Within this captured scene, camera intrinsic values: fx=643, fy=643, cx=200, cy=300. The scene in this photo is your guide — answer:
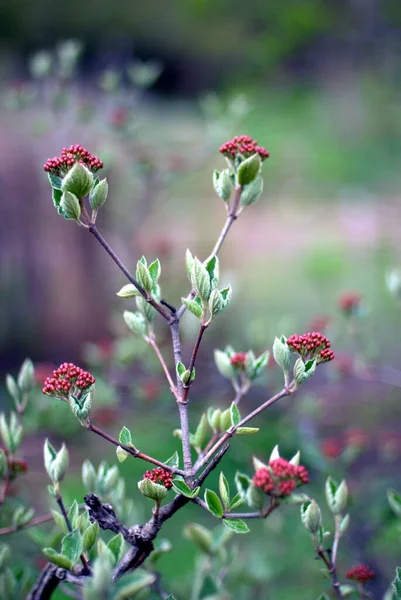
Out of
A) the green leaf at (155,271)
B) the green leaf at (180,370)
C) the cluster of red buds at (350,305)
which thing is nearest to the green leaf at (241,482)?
the green leaf at (180,370)

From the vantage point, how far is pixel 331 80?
8508 millimetres

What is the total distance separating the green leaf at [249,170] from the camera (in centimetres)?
68

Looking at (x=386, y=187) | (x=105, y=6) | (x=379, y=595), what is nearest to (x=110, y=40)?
(x=105, y=6)

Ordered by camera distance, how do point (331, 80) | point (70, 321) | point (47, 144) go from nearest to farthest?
point (47, 144) < point (70, 321) < point (331, 80)

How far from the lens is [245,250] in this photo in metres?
5.72

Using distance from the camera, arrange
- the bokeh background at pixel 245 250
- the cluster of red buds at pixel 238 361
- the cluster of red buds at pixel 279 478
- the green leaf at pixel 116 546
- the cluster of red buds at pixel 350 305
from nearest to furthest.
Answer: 1. the cluster of red buds at pixel 279 478
2. the green leaf at pixel 116 546
3. the cluster of red buds at pixel 238 361
4. the cluster of red buds at pixel 350 305
5. the bokeh background at pixel 245 250

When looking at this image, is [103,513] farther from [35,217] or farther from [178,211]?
[178,211]

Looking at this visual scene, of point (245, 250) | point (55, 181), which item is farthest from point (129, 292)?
point (245, 250)

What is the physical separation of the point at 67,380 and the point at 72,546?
0.56 feet

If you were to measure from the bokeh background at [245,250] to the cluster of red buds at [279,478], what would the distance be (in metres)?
0.66

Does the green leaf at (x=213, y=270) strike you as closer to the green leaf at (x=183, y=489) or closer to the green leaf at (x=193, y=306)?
the green leaf at (x=193, y=306)

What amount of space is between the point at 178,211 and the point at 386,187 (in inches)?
89.8

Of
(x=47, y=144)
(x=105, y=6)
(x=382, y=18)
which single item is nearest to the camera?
(x=47, y=144)

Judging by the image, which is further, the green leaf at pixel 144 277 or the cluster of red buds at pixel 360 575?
the cluster of red buds at pixel 360 575
